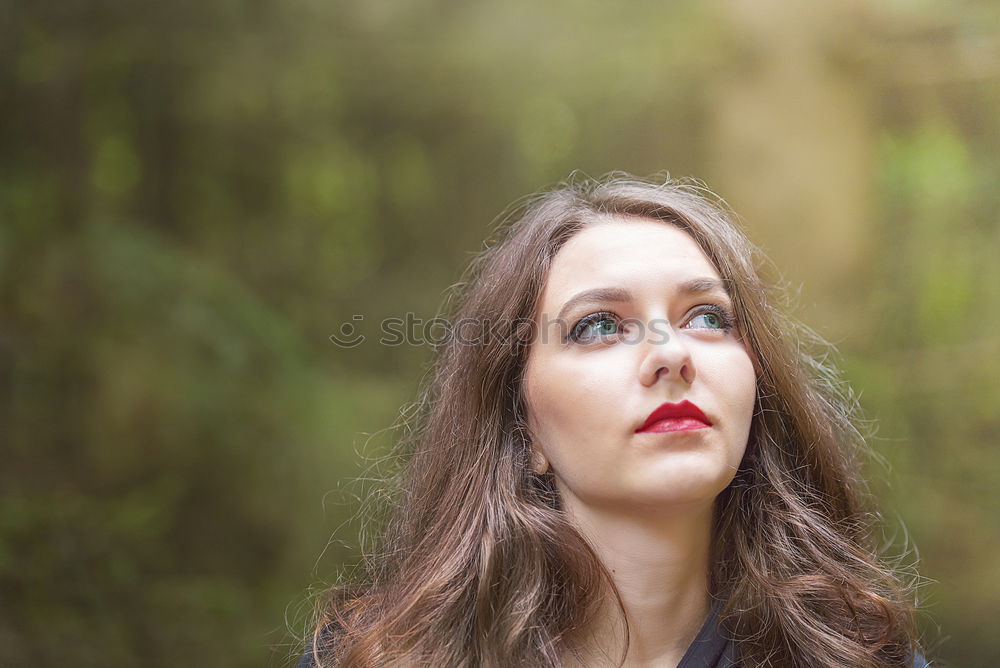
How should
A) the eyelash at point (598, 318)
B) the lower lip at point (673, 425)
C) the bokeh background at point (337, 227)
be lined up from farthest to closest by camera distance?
the bokeh background at point (337, 227)
the eyelash at point (598, 318)
the lower lip at point (673, 425)

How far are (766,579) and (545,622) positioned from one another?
1.39ft

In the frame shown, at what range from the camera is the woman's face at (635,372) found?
1602 mm

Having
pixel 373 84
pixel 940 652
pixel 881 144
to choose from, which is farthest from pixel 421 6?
pixel 940 652

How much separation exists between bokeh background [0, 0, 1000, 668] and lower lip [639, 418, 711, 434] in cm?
175

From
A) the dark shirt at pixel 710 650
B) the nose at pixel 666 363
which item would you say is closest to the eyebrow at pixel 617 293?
the nose at pixel 666 363

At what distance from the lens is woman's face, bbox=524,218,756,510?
160 centimetres

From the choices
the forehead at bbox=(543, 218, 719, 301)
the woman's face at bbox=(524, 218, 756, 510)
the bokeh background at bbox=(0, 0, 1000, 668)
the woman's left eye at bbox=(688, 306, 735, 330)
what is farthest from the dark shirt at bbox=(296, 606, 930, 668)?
the bokeh background at bbox=(0, 0, 1000, 668)

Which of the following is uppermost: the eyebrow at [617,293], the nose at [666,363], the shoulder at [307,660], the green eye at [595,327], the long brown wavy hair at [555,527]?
the eyebrow at [617,293]

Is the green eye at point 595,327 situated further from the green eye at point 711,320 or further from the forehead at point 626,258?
the green eye at point 711,320

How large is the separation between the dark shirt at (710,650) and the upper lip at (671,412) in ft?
1.32

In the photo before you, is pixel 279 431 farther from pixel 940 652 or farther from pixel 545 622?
pixel 940 652

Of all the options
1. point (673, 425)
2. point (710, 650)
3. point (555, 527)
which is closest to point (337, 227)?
point (555, 527)

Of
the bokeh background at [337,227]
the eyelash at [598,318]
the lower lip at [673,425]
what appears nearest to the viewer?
the lower lip at [673,425]

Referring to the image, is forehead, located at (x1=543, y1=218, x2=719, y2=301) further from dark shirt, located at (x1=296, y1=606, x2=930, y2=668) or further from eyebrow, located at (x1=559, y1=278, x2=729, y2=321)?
dark shirt, located at (x1=296, y1=606, x2=930, y2=668)
